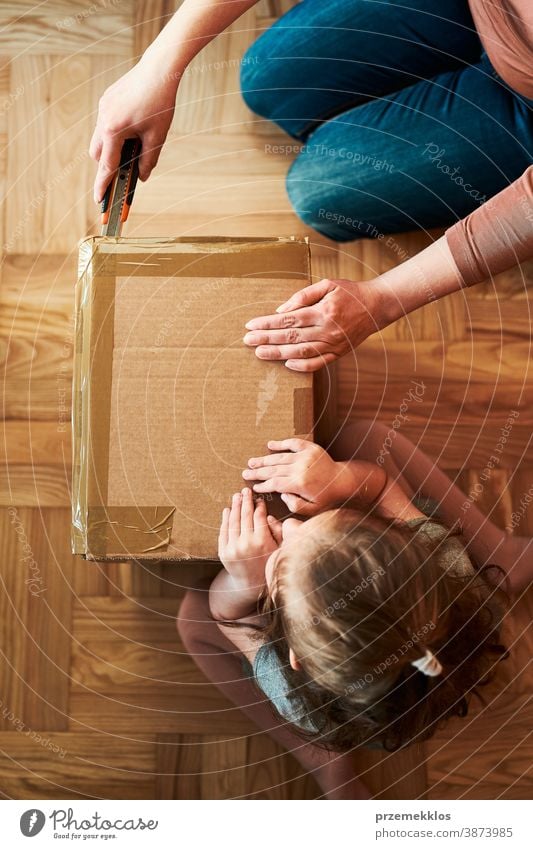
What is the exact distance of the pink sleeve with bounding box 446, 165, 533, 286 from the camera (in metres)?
0.52

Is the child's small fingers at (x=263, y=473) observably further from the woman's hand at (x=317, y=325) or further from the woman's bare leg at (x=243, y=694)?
the woman's bare leg at (x=243, y=694)

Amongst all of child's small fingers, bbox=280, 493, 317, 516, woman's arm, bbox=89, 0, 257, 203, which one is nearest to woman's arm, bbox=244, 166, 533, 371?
child's small fingers, bbox=280, 493, 317, 516

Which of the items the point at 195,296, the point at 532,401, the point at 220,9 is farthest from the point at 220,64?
the point at 532,401

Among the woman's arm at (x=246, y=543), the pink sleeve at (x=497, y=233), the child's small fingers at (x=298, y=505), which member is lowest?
the woman's arm at (x=246, y=543)

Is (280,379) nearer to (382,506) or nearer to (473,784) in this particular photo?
(382,506)

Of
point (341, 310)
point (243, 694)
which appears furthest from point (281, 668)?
point (341, 310)

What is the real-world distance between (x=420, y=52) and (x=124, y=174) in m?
0.33

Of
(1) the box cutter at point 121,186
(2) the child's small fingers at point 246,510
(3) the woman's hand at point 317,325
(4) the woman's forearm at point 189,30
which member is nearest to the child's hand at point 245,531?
(2) the child's small fingers at point 246,510

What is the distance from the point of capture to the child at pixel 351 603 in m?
0.51

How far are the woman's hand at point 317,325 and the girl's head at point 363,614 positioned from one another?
14 cm

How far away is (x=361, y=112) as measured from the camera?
0.67 m

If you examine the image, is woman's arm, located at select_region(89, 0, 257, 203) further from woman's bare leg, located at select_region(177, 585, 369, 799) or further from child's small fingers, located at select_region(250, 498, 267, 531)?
woman's bare leg, located at select_region(177, 585, 369, 799)
